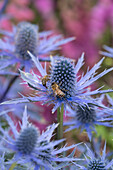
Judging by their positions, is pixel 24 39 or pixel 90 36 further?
pixel 90 36

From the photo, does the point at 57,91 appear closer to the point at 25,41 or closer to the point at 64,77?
the point at 64,77

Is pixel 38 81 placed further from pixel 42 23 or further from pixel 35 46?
pixel 42 23

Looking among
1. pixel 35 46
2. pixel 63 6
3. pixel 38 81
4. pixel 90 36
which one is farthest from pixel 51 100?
pixel 63 6

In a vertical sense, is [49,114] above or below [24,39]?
below

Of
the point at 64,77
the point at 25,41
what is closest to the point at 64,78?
the point at 64,77

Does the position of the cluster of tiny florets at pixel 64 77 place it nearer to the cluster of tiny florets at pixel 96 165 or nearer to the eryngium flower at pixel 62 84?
the eryngium flower at pixel 62 84

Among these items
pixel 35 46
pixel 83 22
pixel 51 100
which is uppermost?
pixel 83 22

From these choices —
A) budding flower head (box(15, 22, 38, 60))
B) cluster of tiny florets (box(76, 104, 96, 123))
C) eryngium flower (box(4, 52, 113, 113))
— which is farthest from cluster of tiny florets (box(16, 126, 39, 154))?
budding flower head (box(15, 22, 38, 60))
